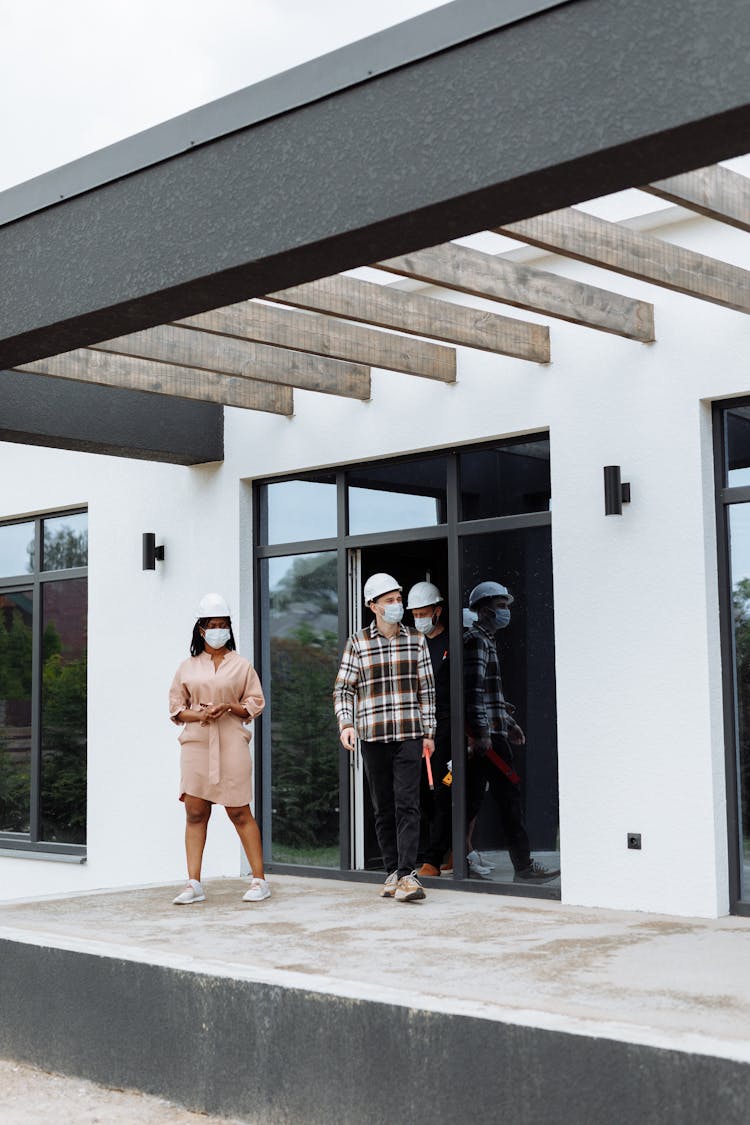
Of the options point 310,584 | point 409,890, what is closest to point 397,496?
point 310,584

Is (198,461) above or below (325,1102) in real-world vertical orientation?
above

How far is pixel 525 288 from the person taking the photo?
5.72m

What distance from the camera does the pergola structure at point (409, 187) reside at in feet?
10.3

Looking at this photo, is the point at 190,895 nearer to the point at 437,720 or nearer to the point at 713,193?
the point at 437,720

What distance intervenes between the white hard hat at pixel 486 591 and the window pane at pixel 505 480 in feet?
1.23

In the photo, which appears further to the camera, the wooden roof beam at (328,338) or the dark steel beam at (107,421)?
the dark steel beam at (107,421)

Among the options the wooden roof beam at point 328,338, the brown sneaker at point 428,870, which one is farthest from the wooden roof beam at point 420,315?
the brown sneaker at point 428,870

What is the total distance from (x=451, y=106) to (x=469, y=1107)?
A: 2862mm

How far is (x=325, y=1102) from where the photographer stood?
4172 millimetres

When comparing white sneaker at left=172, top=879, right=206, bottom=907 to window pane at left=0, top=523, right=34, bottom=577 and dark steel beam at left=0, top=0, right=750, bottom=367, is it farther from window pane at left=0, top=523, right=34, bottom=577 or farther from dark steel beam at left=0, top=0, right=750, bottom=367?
window pane at left=0, top=523, right=34, bottom=577

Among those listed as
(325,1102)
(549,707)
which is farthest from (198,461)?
(325,1102)

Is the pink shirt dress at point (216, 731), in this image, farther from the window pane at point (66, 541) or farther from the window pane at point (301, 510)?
the window pane at point (66, 541)

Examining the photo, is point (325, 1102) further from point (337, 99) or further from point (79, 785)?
point (79, 785)

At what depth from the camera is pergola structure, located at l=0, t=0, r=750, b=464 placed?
10.3 feet
